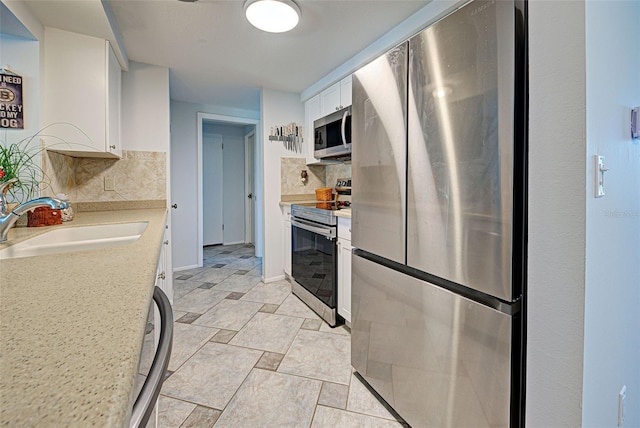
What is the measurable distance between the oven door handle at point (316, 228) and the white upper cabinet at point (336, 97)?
3.67 ft

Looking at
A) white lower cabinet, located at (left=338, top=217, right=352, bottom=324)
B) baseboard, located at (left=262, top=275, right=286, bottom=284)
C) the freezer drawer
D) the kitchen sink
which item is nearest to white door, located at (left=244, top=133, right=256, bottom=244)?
baseboard, located at (left=262, top=275, right=286, bottom=284)

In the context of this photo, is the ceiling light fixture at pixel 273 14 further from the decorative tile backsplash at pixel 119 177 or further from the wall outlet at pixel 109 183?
the wall outlet at pixel 109 183

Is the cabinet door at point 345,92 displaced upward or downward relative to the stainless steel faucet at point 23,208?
upward

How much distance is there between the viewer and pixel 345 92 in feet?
8.45

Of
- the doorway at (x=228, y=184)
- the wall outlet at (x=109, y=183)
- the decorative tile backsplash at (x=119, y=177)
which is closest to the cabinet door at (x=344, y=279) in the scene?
the decorative tile backsplash at (x=119, y=177)

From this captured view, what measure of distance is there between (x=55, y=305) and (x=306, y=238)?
2.17 meters

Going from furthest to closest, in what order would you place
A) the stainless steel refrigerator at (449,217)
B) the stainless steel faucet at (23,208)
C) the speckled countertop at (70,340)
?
the stainless steel faucet at (23,208) < the stainless steel refrigerator at (449,217) < the speckled countertop at (70,340)

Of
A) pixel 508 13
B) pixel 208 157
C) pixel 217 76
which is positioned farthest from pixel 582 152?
pixel 208 157

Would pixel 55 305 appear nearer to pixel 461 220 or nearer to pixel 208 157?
pixel 461 220

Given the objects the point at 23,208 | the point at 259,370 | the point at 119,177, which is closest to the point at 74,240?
the point at 23,208

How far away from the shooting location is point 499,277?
3.01ft

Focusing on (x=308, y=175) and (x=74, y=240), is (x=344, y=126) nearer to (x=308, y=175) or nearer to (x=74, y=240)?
(x=308, y=175)

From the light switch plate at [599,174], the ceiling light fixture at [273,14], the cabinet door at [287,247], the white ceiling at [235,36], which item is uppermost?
the white ceiling at [235,36]

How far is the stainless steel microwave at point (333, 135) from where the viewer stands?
2.43 meters
